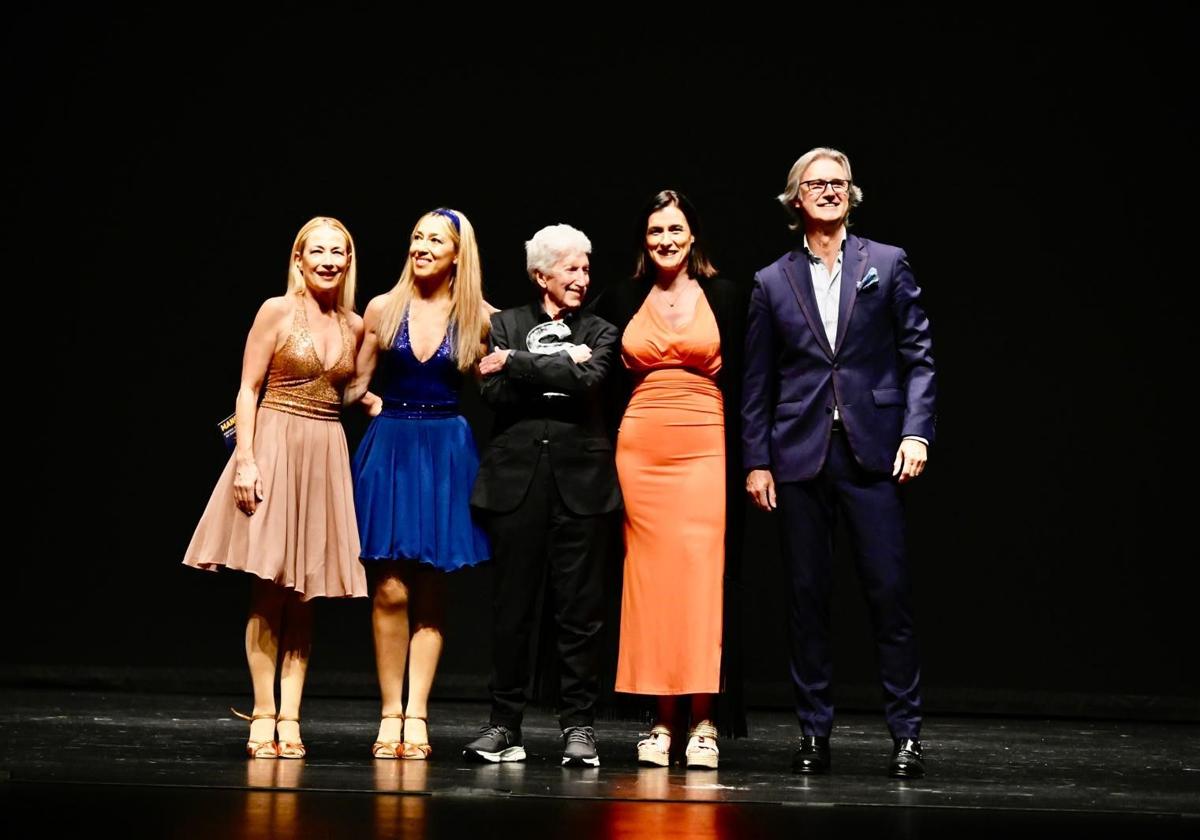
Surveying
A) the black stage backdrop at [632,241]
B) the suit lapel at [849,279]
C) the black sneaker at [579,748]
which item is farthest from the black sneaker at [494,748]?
the black stage backdrop at [632,241]

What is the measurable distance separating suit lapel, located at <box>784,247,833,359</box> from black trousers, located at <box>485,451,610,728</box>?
0.73 metres

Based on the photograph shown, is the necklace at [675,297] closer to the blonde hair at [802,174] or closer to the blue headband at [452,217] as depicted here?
the blonde hair at [802,174]

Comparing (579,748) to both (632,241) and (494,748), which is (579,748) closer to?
(494,748)

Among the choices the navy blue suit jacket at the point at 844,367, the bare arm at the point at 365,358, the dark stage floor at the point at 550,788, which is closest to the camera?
the dark stage floor at the point at 550,788

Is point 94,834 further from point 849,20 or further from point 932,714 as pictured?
Answer: point 849,20

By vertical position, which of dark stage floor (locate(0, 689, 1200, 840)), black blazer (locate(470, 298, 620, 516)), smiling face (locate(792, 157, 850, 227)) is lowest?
dark stage floor (locate(0, 689, 1200, 840))

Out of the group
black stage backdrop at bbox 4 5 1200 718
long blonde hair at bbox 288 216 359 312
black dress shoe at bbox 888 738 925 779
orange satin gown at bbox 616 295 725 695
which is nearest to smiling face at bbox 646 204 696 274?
orange satin gown at bbox 616 295 725 695

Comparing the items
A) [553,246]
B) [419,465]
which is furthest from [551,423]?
[553,246]

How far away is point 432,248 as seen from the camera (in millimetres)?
4070

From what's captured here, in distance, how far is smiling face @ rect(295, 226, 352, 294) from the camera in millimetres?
4086

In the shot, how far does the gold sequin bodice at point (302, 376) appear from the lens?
4043 millimetres

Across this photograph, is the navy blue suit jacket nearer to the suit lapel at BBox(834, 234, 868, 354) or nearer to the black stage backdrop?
the suit lapel at BBox(834, 234, 868, 354)

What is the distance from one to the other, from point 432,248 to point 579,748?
1.37 metres

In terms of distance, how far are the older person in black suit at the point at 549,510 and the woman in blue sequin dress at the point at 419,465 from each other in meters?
0.10
